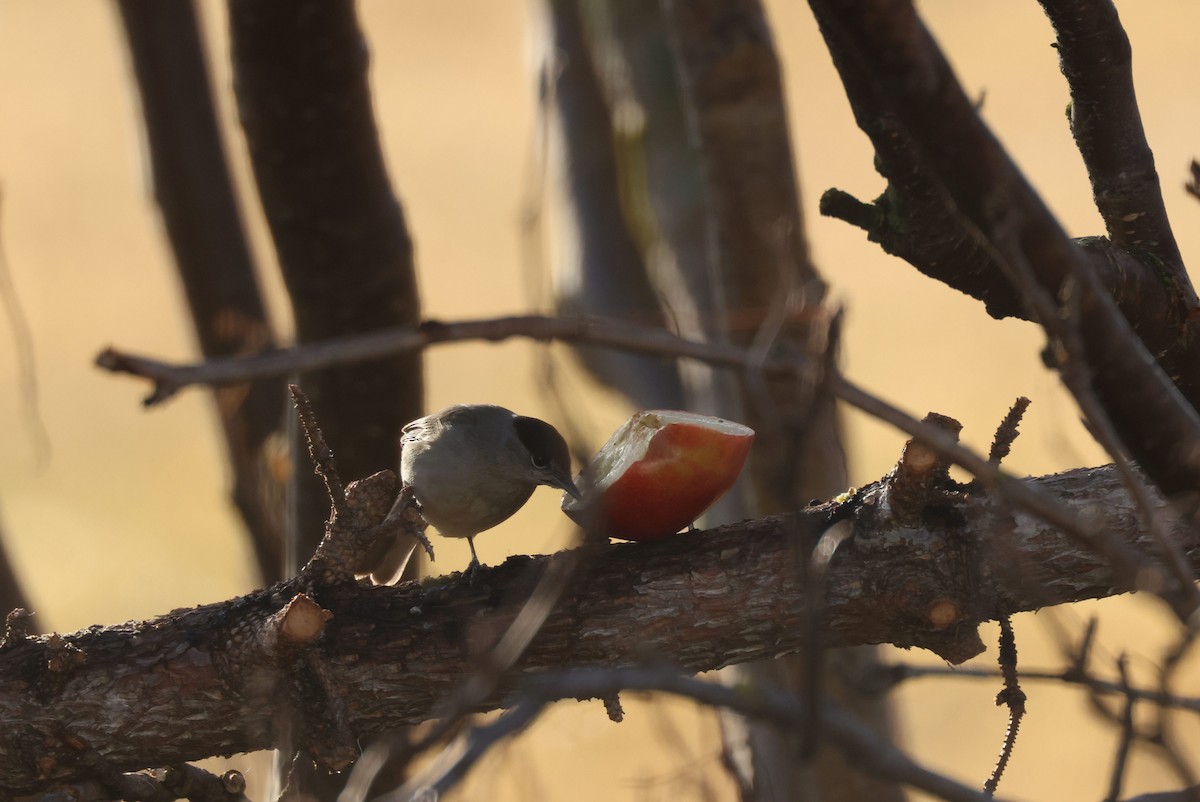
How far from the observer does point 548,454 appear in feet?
10.0

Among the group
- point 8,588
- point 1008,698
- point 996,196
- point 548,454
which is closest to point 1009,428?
point 1008,698

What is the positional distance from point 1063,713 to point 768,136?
4.15m

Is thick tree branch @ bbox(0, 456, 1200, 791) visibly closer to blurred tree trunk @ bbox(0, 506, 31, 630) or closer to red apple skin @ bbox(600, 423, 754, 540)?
red apple skin @ bbox(600, 423, 754, 540)

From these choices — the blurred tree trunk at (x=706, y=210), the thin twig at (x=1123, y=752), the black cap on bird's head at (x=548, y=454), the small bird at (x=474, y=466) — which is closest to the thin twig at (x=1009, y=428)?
the blurred tree trunk at (x=706, y=210)

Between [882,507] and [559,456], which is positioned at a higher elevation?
[559,456]

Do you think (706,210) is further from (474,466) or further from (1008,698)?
(1008,698)

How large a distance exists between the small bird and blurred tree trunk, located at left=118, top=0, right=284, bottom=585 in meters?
0.96

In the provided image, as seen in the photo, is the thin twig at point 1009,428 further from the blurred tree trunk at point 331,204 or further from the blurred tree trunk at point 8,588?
the blurred tree trunk at point 8,588

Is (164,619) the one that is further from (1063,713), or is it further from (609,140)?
(1063,713)

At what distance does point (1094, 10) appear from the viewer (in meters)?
1.83

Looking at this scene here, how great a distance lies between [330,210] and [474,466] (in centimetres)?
73

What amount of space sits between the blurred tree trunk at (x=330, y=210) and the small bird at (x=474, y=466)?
209mm

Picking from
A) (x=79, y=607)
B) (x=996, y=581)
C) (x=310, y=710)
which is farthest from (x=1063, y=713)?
(x=79, y=607)

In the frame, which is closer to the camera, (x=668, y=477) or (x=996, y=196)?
(x=996, y=196)
